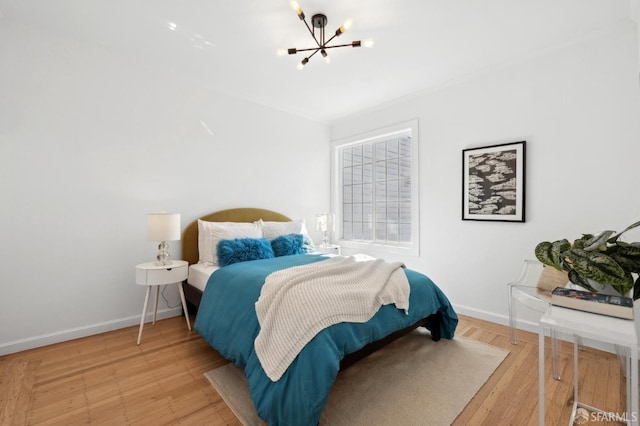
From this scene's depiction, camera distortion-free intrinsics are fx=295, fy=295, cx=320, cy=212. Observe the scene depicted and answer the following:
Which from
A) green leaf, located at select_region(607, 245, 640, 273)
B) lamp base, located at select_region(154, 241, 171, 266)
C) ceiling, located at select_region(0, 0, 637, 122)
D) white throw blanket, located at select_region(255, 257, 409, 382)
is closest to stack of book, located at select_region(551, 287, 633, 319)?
green leaf, located at select_region(607, 245, 640, 273)

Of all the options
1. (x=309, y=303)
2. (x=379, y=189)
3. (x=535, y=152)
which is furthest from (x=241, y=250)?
(x=535, y=152)

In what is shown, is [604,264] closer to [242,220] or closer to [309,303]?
[309,303]

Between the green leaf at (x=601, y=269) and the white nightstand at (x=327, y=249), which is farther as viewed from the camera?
the white nightstand at (x=327, y=249)

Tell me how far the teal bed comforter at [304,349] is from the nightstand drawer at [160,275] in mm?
374

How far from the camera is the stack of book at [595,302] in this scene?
3.77ft

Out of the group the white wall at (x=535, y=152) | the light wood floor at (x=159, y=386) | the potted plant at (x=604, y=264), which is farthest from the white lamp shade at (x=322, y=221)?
the potted plant at (x=604, y=264)

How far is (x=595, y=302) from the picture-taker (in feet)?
3.96

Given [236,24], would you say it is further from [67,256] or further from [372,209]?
[372,209]

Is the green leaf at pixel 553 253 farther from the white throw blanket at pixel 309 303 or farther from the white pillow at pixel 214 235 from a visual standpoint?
the white pillow at pixel 214 235

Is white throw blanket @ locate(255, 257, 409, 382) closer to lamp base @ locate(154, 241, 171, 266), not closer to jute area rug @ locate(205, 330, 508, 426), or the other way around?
jute area rug @ locate(205, 330, 508, 426)

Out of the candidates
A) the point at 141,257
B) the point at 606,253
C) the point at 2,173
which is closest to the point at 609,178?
the point at 606,253

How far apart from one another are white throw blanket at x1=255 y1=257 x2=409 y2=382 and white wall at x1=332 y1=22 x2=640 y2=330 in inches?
57.2

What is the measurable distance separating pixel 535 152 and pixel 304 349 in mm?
2795

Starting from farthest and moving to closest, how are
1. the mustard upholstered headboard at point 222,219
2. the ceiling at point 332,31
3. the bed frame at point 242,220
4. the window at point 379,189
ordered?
the window at point 379,189 < the mustard upholstered headboard at point 222,219 < the ceiling at point 332,31 < the bed frame at point 242,220
